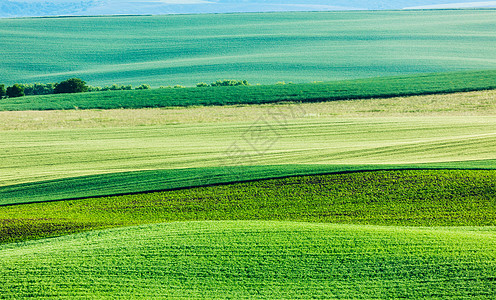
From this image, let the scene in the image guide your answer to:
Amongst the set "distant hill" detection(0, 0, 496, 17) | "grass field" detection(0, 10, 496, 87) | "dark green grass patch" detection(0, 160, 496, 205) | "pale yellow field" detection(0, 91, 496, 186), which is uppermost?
"distant hill" detection(0, 0, 496, 17)

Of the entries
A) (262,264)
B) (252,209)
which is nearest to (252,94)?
(252,209)

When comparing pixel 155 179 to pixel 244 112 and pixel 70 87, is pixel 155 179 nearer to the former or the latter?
pixel 244 112

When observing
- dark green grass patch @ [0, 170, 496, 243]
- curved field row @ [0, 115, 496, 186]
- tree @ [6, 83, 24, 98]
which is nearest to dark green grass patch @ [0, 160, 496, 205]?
dark green grass patch @ [0, 170, 496, 243]

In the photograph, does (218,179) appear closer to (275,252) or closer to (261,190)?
(261,190)

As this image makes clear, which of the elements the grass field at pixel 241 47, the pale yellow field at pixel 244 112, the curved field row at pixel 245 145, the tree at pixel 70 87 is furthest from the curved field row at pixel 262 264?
the grass field at pixel 241 47

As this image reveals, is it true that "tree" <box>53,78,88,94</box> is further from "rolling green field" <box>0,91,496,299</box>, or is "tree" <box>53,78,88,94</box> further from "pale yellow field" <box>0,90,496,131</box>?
"rolling green field" <box>0,91,496,299</box>

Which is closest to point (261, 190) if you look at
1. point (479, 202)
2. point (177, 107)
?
point (479, 202)
